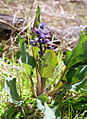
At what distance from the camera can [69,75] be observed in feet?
5.78

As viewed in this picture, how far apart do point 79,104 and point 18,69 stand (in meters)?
0.84

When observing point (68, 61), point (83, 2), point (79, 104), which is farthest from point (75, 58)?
point (83, 2)

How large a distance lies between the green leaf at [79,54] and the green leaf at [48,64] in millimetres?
215

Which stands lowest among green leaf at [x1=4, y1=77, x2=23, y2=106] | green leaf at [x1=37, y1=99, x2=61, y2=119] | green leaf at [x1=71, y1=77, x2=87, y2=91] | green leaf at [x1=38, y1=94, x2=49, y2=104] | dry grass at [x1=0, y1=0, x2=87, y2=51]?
green leaf at [x1=37, y1=99, x2=61, y2=119]

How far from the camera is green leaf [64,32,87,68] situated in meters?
1.54

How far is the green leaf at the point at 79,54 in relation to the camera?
5.06 ft

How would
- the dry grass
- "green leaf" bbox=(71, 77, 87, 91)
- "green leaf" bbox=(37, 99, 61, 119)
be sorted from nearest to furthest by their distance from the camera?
"green leaf" bbox=(37, 99, 61, 119), "green leaf" bbox=(71, 77, 87, 91), the dry grass

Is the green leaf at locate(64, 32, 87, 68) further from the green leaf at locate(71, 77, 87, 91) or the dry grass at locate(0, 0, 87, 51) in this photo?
the dry grass at locate(0, 0, 87, 51)

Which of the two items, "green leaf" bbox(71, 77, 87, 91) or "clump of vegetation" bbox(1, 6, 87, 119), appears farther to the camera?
"green leaf" bbox(71, 77, 87, 91)

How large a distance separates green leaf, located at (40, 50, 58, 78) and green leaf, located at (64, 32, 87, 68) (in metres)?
0.21

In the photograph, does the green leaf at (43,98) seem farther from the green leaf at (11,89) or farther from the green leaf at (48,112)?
the green leaf at (11,89)

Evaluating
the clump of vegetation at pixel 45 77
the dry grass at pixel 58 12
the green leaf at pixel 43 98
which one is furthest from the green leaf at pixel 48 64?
the dry grass at pixel 58 12

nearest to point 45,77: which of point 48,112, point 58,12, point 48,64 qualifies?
point 48,64

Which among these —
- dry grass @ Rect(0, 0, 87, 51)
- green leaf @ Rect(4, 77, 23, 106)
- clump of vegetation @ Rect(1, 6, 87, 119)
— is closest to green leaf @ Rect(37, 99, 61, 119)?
clump of vegetation @ Rect(1, 6, 87, 119)
